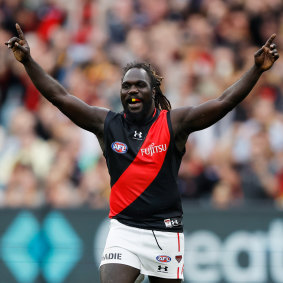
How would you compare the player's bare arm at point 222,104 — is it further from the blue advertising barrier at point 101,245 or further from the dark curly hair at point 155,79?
the blue advertising barrier at point 101,245

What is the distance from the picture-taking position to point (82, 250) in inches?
418

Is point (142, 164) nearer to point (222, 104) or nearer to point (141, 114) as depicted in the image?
point (141, 114)

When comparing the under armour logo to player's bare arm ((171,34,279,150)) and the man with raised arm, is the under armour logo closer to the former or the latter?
the man with raised arm

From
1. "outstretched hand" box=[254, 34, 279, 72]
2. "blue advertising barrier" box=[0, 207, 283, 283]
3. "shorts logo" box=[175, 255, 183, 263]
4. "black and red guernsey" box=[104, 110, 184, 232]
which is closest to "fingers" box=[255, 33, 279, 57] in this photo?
"outstretched hand" box=[254, 34, 279, 72]

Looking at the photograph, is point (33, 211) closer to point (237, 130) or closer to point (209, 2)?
point (237, 130)

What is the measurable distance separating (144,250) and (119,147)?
34.8 inches

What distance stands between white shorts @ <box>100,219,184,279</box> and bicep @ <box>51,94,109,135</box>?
86 centimetres

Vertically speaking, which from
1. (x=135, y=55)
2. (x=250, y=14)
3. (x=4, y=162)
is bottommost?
(x=4, y=162)

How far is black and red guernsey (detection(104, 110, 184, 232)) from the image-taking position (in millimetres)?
6457

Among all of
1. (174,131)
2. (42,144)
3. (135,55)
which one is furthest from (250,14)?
(174,131)

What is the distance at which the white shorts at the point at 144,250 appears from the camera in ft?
20.9

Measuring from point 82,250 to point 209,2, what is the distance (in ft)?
17.1

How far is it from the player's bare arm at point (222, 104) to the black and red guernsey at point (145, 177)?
9 centimetres

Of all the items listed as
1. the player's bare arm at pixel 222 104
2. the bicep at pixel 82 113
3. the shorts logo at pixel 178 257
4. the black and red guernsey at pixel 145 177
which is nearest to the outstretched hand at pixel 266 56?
the player's bare arm at pixel 222 104
